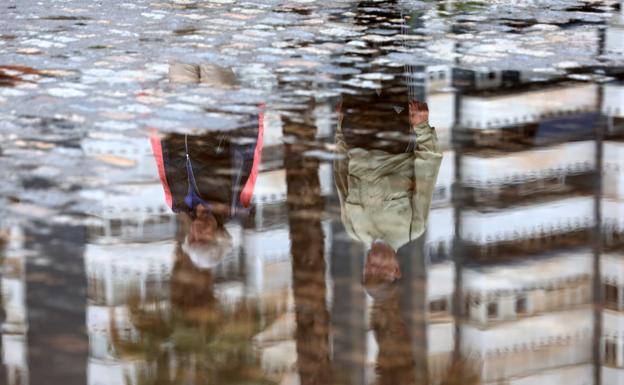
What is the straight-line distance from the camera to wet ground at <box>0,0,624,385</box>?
6.06 m

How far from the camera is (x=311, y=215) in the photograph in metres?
8.23

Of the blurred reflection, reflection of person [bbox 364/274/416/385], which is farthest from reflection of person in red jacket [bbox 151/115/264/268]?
reflection of person [bbox 364/274/416/385]

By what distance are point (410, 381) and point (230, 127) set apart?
4.69m

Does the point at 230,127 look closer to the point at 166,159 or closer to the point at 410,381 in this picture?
the point at 166,159

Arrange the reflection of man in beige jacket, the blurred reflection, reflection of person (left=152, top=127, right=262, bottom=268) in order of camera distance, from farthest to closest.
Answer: reflection of person (left=152, top=127, right=262, bottom=268) < the reflection of man in beige jacket < the blurred reflection

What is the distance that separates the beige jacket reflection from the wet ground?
0.05 ft

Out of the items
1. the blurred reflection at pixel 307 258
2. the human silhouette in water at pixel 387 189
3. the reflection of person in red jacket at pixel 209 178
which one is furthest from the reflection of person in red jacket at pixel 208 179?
the human silhouette in water at pixel 387 189

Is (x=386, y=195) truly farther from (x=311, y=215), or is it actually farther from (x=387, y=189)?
(x=311, y=215)

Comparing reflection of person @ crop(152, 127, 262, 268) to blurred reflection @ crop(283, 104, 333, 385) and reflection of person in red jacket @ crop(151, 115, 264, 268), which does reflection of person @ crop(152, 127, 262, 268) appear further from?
blurred reflection @ crop(283, 104, 333, 385)

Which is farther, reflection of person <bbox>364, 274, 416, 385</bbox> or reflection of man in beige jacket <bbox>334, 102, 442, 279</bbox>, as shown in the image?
reflection of man in beige jacket <bbox>334, 102, 442, 279</bbox>

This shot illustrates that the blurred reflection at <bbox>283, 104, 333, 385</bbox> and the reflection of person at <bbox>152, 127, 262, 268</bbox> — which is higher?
the reflection of person at <bbox>152, 127, 262, 268</bbox>

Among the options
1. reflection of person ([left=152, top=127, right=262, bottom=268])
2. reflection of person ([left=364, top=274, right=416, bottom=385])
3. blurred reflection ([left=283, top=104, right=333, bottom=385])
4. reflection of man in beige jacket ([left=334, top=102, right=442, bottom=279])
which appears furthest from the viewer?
reflection of person ([left=152, top=127, right=262, bottom=268])

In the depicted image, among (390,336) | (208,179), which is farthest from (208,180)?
(390,336)

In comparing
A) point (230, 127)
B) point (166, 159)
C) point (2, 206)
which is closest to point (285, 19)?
point (230, 127)
